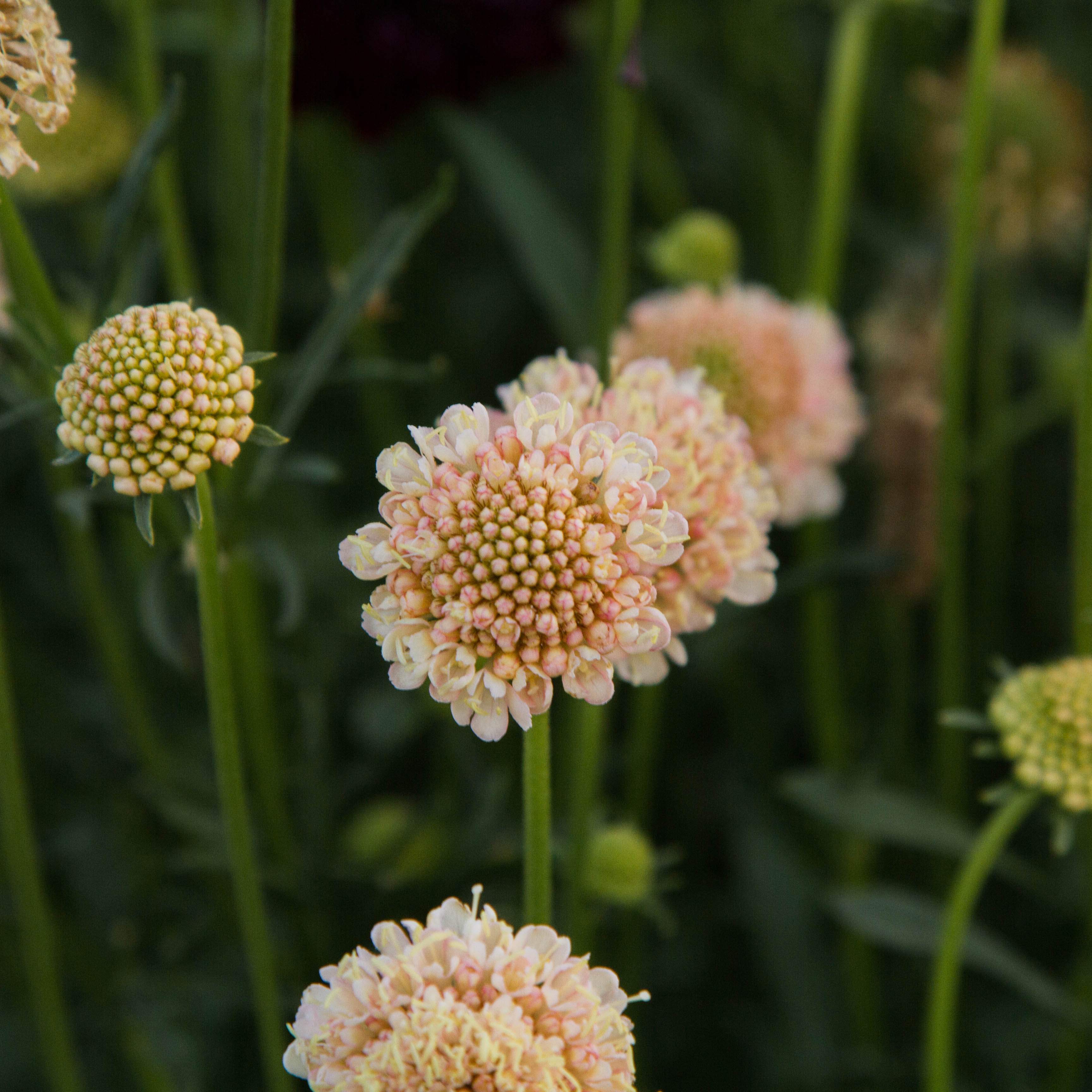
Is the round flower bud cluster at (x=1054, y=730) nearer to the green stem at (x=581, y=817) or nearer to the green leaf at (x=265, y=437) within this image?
the green stem at (x=581, y=817)

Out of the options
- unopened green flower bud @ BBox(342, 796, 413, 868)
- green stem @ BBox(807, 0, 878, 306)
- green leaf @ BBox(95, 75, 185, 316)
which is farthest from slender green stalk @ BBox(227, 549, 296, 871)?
green stem @ BBox(807, 0, 878, 306)

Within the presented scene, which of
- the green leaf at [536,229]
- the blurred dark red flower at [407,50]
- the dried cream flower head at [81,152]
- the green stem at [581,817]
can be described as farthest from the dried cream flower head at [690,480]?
the dried cream flower head at [81,152]

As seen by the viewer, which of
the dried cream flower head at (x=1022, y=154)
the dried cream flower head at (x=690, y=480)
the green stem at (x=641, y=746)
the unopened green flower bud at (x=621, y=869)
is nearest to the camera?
the dried cream flower head at (x=690, y=480)

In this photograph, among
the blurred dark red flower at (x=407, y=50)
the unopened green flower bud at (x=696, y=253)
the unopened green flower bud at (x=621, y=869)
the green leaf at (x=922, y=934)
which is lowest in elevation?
the green leaf at (x=922, y=934)

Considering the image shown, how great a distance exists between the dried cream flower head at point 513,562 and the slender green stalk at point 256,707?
33 centimetres

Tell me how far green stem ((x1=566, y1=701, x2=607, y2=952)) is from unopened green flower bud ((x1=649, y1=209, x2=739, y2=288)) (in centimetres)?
41

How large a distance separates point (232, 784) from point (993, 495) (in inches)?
34.2

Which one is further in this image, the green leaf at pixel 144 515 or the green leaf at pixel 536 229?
the green leaf at pixel 536 229

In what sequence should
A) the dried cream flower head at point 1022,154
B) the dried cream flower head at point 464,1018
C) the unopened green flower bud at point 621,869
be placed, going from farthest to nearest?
the dried cream flower head at point 1022,154, the unopened green flower bud at point 621,869, the dried cream flower head at point 464,1018

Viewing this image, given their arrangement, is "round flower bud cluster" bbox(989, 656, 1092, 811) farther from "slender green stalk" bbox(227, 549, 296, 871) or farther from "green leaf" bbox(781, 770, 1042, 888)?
"slender green stalk" bbox(227, 549, 296, 871)

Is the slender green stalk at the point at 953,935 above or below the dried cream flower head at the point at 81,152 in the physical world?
below

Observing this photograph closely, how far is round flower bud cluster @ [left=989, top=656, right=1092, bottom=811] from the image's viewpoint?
68 cm

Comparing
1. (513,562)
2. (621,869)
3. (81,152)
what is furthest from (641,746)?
(81,152)

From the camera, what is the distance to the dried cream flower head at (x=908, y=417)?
1.13 meters
